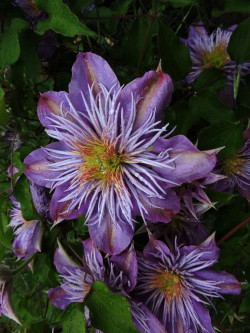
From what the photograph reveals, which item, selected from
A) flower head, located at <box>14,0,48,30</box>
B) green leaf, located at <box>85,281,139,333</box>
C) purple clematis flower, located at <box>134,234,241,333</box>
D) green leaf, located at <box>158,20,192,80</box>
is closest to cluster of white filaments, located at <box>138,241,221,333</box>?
purple clematis flower, located at <box>134,234,241,333</box>

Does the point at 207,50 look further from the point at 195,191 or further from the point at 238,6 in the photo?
the point at 195,191

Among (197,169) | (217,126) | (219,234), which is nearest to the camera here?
(197,169)

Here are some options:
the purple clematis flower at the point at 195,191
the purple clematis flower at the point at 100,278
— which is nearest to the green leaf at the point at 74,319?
the purple clematis flower at the point at 100,278

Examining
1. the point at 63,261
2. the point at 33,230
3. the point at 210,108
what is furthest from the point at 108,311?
the point at 210,108

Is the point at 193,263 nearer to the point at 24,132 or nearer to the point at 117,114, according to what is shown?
the point at 117,114

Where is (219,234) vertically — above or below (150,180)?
below

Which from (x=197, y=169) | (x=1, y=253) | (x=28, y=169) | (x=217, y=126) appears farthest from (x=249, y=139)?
(x=1, y=253)

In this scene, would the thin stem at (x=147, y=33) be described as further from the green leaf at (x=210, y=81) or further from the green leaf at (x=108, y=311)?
the green leaf at (x=108, y=311)
